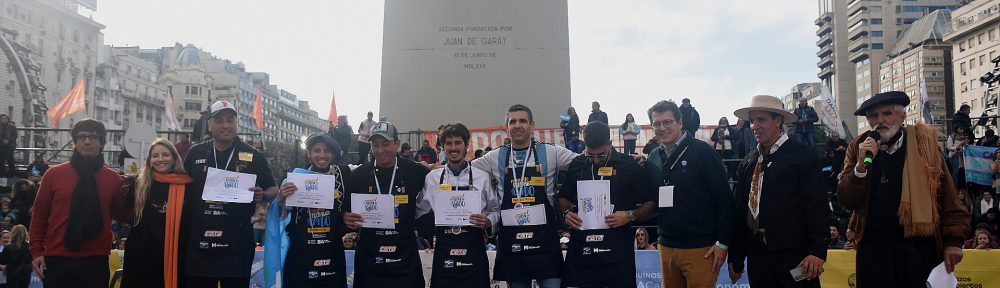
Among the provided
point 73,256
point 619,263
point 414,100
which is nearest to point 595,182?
point 619,263

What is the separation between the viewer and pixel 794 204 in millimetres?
5105

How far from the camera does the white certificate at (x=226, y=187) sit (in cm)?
588

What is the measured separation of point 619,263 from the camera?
18.2ft

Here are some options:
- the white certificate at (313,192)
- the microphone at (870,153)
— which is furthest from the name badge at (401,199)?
the microphone at (870,153)

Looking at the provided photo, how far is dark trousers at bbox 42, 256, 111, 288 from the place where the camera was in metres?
6.09

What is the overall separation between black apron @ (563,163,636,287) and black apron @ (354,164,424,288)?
1.30 meters

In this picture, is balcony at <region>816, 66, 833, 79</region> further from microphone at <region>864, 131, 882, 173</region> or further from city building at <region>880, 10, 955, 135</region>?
microphone at <region>864, 131, 882, 173</region>

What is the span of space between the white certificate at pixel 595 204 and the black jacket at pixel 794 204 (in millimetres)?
1084

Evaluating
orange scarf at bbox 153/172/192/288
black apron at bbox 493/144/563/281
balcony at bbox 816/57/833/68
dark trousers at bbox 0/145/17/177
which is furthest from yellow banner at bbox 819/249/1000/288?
balcony at bbox 816/57/833/68

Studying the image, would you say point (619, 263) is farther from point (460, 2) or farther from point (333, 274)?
point (460, 2)

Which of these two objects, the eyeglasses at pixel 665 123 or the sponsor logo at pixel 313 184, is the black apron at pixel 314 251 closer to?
the sponsor logo at pixel 313 184

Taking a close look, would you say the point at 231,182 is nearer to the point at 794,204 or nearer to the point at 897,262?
the point at 794,204

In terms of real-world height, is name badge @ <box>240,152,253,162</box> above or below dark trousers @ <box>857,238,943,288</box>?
above

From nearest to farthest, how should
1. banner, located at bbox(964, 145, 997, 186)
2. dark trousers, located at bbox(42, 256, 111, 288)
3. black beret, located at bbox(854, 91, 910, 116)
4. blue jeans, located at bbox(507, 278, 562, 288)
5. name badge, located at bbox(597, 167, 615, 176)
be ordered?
black beret, located at bbox(854, 91, 910, 116), name badge, located at bbox(597, 167, 615, 176), blue jeans, located at bbox(507, 278, 562, 288), dark trousers, located at bbox(42, 256, 111, 288), banner, located at bbox(964, 145, 997, 186)
